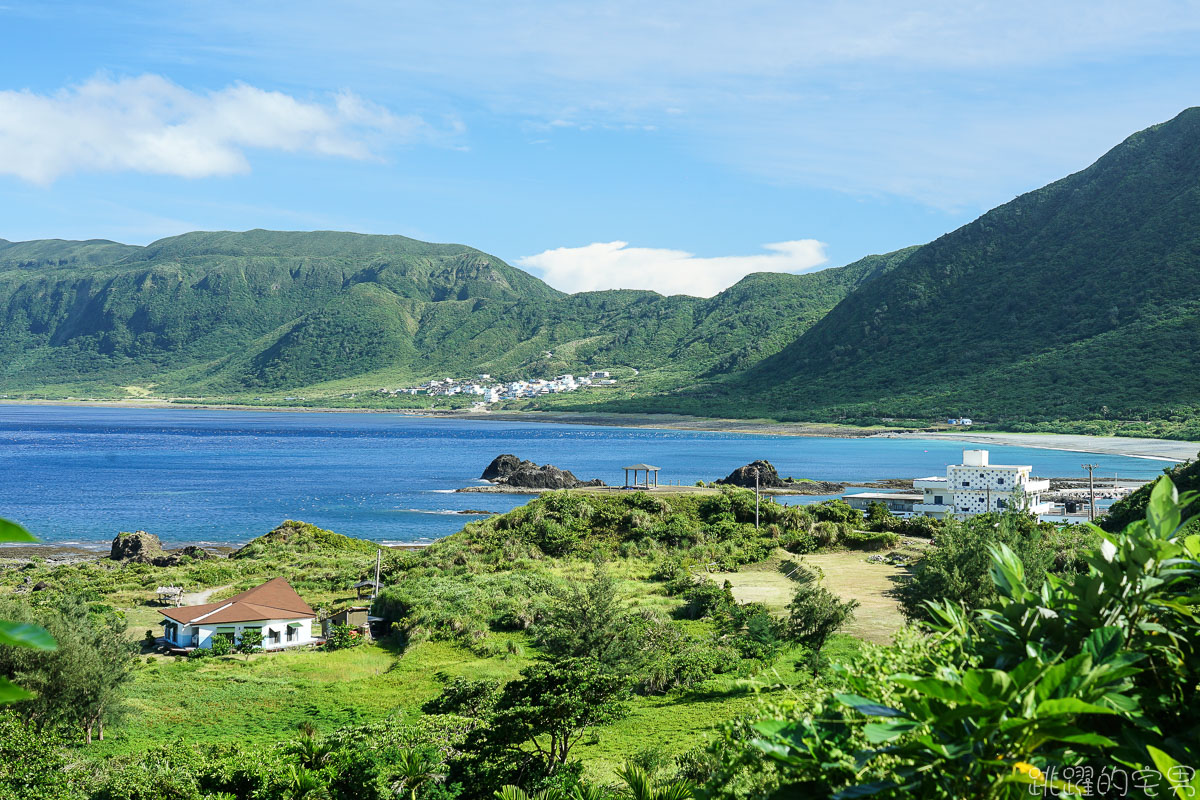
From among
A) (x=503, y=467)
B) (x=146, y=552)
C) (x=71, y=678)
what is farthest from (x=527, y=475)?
(x=71, y=678)

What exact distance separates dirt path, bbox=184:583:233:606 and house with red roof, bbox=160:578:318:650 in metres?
4.94

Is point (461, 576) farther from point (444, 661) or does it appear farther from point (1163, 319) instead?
point (1163, 319)

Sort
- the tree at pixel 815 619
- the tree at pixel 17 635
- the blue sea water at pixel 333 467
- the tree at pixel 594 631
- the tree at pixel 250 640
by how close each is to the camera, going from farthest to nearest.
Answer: the blue sea water at pixel 333 467 < the tree at pixel 250 640 < the tree at pixel 815 619 < the tree at pixel 594 631 < the tree at pixel 17 635

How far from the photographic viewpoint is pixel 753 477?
202 ft

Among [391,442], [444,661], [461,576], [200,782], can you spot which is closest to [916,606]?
[444,661]

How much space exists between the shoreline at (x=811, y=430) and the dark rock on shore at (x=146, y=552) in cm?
6823

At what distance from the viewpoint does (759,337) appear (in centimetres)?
19750

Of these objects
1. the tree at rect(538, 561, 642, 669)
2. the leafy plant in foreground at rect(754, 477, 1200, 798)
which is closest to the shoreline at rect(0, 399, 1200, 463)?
the tree at rect(538, 561, 642, 669)

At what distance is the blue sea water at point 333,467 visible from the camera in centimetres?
5428

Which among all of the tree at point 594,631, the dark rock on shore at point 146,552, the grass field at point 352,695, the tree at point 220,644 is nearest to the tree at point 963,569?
the grass field at point 352,695

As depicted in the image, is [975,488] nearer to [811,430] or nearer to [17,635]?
[17,635]

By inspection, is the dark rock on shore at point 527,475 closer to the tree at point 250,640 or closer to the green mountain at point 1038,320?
the tree at point 250,640

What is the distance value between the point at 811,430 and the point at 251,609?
96.5 m

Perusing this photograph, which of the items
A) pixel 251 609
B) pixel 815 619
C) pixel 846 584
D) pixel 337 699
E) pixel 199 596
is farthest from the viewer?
pixel 199 596
